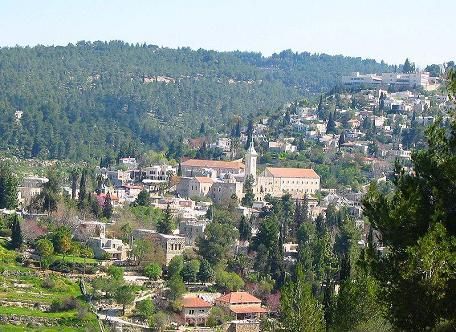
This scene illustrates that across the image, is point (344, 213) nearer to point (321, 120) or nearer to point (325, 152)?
point (325, 152)

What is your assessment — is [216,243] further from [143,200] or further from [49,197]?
[143,200]

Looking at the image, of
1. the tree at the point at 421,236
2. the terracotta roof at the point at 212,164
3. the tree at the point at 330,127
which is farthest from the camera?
the tree at the point at 330,127

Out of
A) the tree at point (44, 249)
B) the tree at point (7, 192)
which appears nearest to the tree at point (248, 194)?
the tree at point (7, 192)

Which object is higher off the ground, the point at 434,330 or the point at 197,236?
the point at 434,330

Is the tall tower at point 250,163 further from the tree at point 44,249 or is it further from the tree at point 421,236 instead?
the tree at point 421,236

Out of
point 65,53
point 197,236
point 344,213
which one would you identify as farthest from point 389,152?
point 65,53

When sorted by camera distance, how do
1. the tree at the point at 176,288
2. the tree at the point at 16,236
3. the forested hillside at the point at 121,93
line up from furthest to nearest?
the forested hillside at the point at 121,93 < the tree at the point at 16,236 < the tree at the point at 176,288

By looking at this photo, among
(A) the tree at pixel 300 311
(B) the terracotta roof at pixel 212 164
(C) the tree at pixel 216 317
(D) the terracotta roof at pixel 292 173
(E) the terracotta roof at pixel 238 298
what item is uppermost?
(A) the tree at pixel 300 311

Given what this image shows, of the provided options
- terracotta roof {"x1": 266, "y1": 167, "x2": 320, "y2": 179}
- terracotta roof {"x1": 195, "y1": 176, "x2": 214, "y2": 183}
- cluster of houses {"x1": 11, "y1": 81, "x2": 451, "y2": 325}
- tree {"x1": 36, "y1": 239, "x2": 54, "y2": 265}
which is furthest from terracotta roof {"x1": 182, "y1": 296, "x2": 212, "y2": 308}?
terracotta roof {"x1": 266, "y1": 167, "x2": 320, "y2": 179}
